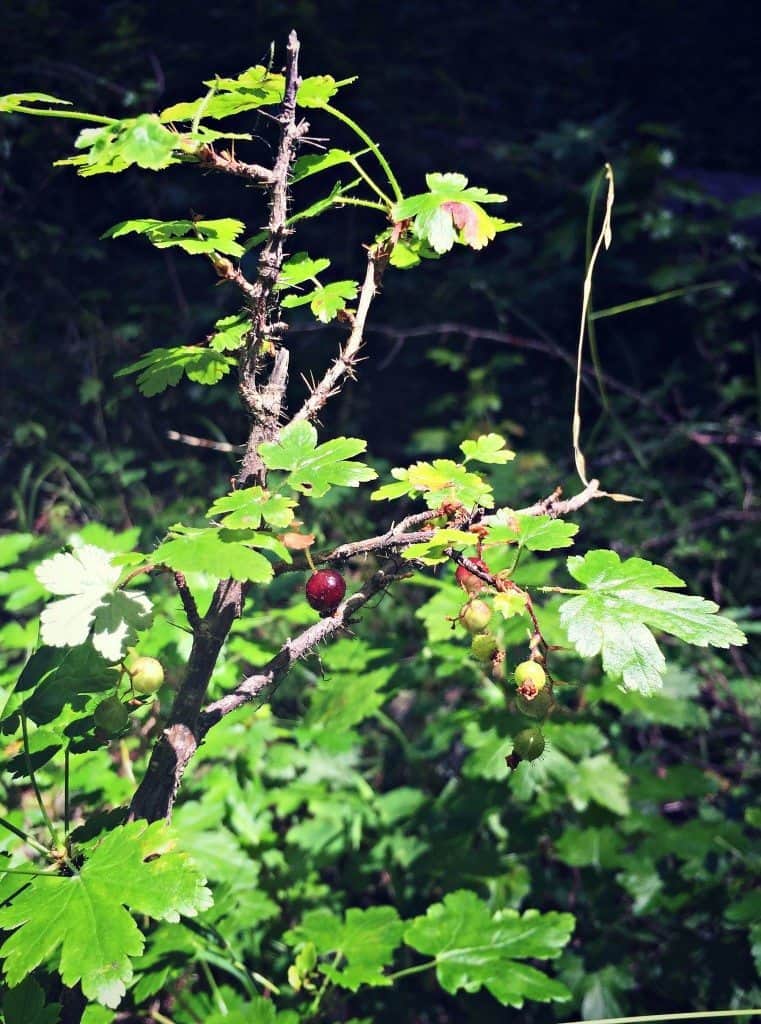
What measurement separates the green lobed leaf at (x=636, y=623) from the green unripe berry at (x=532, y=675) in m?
0.10

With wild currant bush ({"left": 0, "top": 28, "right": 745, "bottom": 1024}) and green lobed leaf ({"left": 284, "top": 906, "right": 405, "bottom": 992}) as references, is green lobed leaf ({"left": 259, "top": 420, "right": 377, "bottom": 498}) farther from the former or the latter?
green lobed leaf ({"left": 284, "top": 906, "right": 405, "bottom": 992})

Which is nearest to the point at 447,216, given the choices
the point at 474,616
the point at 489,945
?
the point at 474,616

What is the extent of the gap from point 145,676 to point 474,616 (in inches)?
15.1

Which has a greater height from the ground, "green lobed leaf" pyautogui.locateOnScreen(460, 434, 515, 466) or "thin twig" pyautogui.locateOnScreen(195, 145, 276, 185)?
"thin twig" pyautogui.locateOnScreen(195, 145, 276, 185)

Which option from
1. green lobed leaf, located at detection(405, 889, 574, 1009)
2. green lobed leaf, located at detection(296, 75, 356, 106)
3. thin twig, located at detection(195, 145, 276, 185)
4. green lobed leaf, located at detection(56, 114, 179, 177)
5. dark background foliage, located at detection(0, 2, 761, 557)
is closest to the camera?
green lobed leaf, located at detection(56, 114, 179, 177)

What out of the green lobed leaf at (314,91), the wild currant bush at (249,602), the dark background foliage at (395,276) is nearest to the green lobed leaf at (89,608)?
the wild currant bush at (249,602)

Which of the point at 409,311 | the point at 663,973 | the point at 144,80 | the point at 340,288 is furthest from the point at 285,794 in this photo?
the point at 144,80

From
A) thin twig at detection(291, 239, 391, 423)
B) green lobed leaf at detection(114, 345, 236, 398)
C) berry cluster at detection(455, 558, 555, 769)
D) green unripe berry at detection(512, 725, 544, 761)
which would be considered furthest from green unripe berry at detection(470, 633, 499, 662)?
green lobed leaf at detection(114, 345, 236, 398)

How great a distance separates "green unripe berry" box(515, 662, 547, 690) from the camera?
93 centimetres

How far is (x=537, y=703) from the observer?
0.94m

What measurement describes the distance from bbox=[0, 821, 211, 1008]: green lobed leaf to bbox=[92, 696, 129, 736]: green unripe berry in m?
0.10

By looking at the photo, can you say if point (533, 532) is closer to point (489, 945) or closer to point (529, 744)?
point (529, 744)

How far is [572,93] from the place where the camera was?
4.45 meters

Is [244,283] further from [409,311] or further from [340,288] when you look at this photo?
[409,311]
